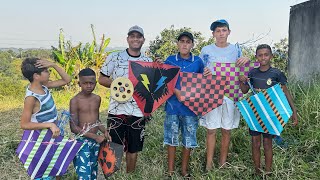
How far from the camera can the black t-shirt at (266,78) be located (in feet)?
10.2

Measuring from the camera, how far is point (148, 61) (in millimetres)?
A: 3340

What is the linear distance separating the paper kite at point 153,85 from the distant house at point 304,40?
3.03 metres

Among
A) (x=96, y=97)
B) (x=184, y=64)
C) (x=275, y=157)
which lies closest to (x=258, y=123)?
(x=275, y=157)

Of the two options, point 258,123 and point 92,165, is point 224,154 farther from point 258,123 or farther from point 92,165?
point 92,165

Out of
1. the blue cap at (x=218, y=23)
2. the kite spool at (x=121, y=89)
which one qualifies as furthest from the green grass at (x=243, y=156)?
the blue cap at (x=218, y=23)

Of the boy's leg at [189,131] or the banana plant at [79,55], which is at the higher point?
the banana plant at [79,55]

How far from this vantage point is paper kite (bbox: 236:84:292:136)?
10.0 ft

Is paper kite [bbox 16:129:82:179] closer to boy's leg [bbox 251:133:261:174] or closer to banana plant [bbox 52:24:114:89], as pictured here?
boy's leg [bbox 251:133:261:174]

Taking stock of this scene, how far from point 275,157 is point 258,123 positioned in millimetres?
590

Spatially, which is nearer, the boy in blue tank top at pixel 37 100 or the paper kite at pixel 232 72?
the boy in blue tank top at pixel 37 100

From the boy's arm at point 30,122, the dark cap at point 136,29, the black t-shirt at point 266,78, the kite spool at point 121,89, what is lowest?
the boy's arm at point 30,122

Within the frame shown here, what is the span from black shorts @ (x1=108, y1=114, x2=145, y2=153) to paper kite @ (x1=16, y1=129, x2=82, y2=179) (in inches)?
21.0

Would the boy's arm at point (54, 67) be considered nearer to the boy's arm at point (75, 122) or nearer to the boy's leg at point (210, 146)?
the boy's arm at point (75, 122)

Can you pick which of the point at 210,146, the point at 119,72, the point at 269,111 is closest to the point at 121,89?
the point at 119,72
